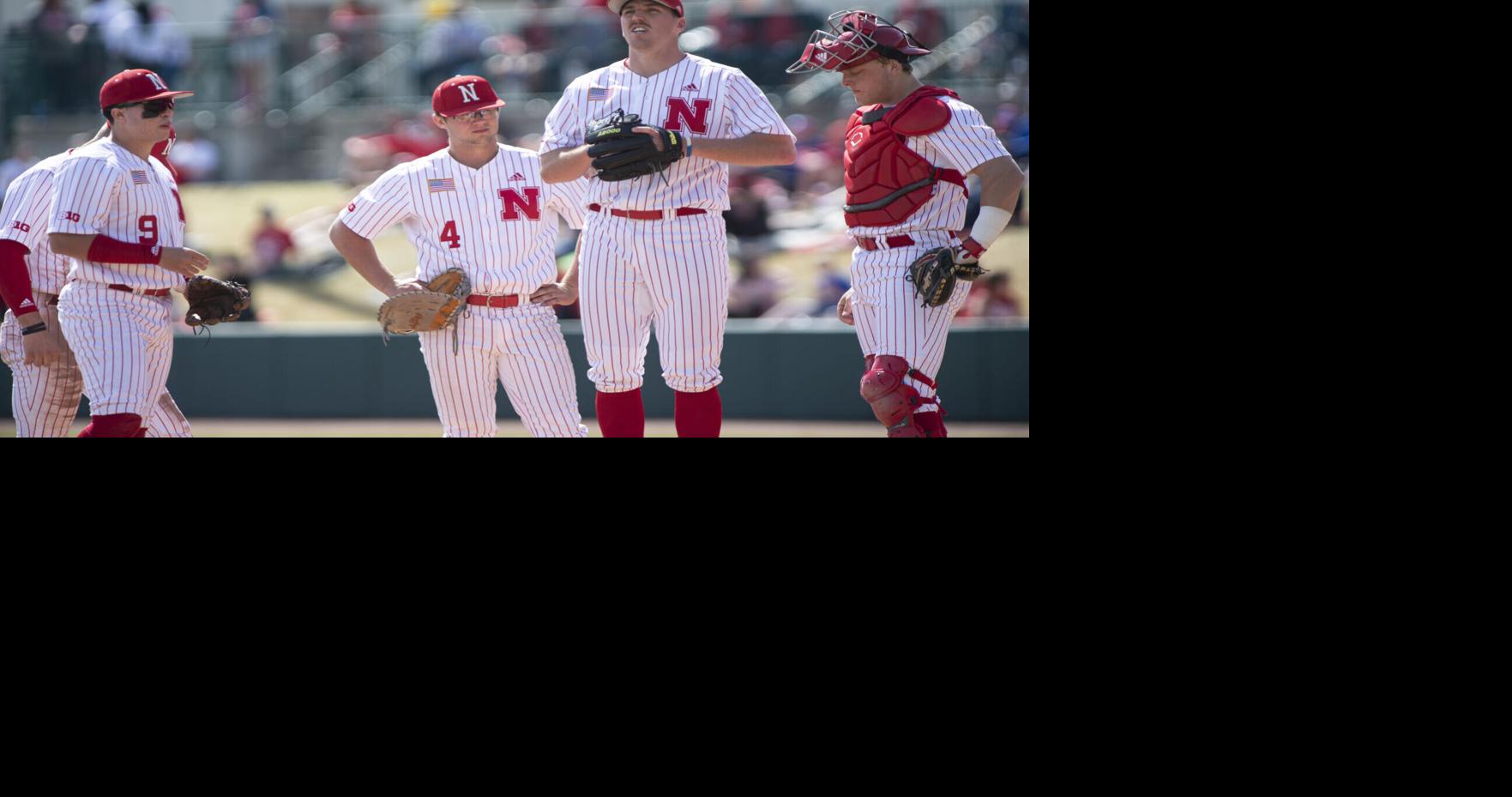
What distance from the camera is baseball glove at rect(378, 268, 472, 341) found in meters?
4.51

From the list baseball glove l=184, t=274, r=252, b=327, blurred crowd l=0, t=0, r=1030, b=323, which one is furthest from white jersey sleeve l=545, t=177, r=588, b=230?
blurred crowd l=0, t=0, r=1030, b=323

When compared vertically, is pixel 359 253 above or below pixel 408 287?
above

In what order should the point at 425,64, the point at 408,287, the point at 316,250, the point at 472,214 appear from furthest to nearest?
1. the point at 425,64
2. the point at 316,250
3. the point at 472,214
4. the point at 408,287

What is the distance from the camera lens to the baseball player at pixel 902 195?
417 centimetres

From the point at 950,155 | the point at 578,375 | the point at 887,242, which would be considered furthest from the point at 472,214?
the point at 578,375

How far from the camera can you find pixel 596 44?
14.3 meters

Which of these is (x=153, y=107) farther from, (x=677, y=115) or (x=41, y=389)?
(x=677, y=115)

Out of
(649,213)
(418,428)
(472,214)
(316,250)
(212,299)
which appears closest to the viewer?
(649,213)

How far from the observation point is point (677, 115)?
14.6 ft

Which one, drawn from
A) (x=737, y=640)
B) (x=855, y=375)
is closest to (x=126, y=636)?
(x=737, y=640)

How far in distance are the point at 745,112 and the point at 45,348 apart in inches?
94.4

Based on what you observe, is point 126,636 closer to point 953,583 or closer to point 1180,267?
point 953,583

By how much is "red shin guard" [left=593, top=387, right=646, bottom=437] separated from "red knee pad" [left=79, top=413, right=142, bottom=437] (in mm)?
1425

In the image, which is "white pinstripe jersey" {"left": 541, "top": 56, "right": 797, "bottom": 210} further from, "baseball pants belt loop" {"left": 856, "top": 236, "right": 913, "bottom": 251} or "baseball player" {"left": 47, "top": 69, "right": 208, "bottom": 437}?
"baseball player" {"left": 47, "top": 69, "right": 208, "bottom": 437}
